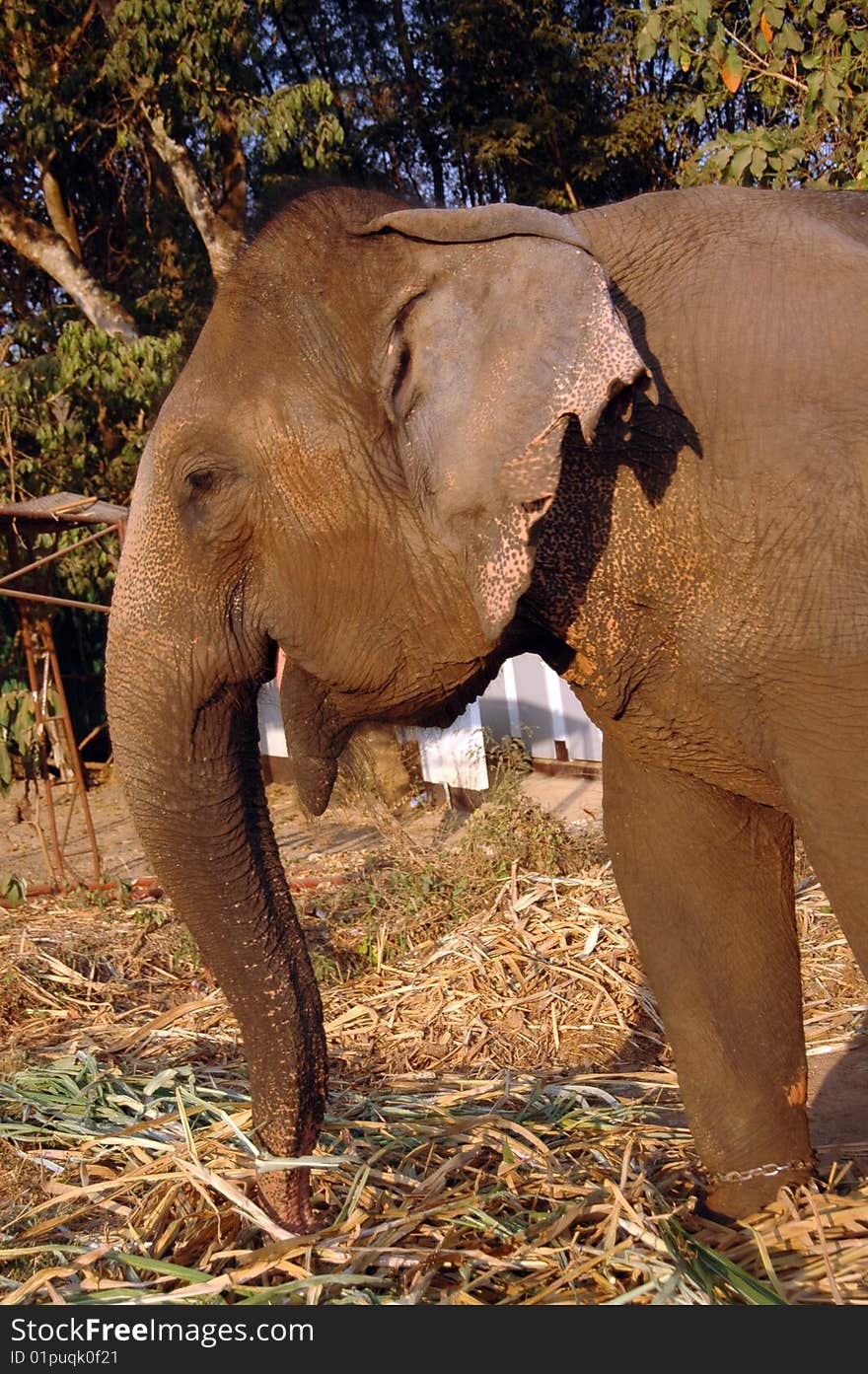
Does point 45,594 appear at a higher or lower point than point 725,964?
higher

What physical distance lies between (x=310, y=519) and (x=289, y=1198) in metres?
1.29

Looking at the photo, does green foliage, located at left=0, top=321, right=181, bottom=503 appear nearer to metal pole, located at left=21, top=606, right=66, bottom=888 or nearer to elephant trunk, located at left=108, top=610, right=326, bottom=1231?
metal pole, located at left=21, top=606, right=66, bottom=888

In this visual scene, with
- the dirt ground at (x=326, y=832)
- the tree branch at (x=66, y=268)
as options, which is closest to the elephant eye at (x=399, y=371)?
the dirt ground at (x=326, y=832)

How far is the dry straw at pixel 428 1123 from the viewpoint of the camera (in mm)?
2588

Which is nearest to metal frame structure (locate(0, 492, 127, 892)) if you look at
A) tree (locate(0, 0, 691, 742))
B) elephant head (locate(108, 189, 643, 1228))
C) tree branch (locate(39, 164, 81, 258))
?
tree (locate(0, 0, 691, 742))

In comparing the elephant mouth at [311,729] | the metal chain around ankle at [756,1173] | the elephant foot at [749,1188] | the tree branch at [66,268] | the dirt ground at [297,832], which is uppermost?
the tree branch at [66,268]

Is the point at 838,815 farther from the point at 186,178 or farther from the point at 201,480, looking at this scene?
the point at 186,178

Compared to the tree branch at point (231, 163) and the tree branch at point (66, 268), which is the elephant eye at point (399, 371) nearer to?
the tree branch at point (66, 268)

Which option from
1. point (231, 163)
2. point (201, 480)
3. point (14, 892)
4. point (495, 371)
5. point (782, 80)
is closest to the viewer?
point (495, 371)

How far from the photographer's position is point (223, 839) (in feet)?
8.36

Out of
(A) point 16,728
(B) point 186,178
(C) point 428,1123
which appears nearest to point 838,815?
(C) point 428,1123

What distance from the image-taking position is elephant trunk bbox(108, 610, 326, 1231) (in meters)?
2.49

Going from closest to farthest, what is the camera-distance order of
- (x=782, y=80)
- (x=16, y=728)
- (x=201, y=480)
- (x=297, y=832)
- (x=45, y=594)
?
(x=201, y=480) < (x=782, y=80) < (x=16, y=728) < (x=45, y=594) < (x=297, y=832)

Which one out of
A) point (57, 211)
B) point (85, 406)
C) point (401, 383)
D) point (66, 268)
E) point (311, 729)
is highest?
point (57, 211)
